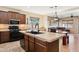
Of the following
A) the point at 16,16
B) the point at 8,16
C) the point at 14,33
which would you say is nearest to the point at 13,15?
the point at 16,16

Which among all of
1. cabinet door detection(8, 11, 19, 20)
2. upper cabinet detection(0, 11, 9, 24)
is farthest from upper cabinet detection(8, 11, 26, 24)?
upper cabinet detection(0, 11, 9, 24)

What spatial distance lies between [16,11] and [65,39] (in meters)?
4.04

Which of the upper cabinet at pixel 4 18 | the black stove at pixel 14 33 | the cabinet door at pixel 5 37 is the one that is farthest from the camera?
the black stove at pixel 14 33

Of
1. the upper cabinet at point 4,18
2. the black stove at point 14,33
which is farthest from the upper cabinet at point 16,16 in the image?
the black stove at point 14,33

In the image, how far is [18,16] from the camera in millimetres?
6594

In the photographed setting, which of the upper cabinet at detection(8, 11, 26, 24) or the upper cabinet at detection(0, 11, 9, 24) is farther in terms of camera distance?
the upper cabinet at detection(8, 11, 26, 24)

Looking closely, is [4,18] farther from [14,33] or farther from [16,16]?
[14,33]

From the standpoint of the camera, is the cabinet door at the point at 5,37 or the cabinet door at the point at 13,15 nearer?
the cabinet door at the point at 5,37

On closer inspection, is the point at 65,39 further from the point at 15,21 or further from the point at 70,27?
the point at 70,27

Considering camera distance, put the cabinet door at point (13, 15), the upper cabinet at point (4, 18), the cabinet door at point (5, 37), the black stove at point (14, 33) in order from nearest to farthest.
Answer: the cabinet door at point (5, 37) < the upper cabinet at point (4, 18) < the black stove at point (14, 33) < the cabinet door at point (13, 15)

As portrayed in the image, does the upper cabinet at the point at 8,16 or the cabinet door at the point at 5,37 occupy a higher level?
the upper cabinet at the point at 8,16

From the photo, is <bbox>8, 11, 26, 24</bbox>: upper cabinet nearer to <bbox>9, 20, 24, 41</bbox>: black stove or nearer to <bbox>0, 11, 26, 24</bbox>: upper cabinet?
<bbox>0, 11, 26, 24</bbox>: upper cabinet

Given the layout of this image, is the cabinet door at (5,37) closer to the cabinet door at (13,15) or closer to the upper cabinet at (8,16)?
the upper cabinet at (8,16)
